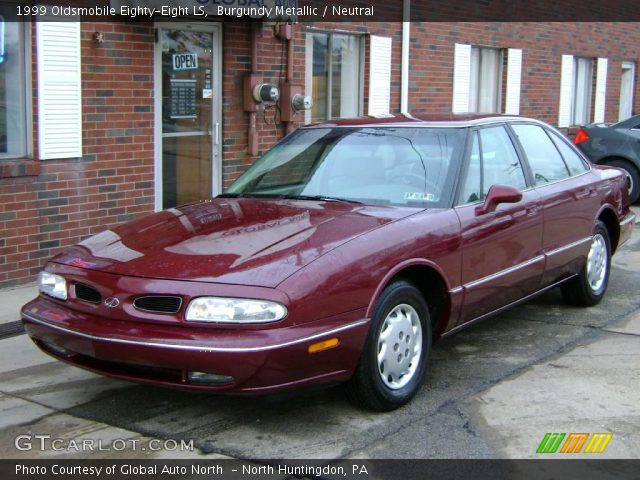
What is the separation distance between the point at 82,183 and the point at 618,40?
13.3 m

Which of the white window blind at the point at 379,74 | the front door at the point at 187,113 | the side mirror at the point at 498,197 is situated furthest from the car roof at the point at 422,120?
the white window blind at the point at 379,74

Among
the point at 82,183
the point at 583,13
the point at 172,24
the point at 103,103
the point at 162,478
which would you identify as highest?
the point at 583,13

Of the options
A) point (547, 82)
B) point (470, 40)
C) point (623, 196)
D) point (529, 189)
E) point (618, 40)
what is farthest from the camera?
point (618, 40)

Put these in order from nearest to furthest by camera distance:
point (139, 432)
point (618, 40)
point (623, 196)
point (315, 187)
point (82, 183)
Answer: point (139, 432)
point (315, 187)
point (623, 196)
point (82, 183)
point (618, 40)

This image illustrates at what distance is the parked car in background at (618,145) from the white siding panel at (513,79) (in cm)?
142

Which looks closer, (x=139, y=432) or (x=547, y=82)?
(x=139, y=432)

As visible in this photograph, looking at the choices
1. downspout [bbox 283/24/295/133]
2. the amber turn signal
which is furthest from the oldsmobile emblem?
downspout [bbox 283/24/295/133]

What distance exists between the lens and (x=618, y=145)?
12.9 metres

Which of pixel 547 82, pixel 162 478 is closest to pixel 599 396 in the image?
pixel 162 478

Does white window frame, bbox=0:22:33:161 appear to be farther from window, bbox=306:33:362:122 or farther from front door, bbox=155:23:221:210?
window, bbox=306:33:362:122

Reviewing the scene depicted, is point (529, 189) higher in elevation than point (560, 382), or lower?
higher

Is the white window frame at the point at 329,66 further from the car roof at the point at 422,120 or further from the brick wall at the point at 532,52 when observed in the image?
the car roof at the point at 422,120

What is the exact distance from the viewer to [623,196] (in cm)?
721

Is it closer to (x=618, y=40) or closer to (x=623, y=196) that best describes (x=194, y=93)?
(x=623, y=196)
